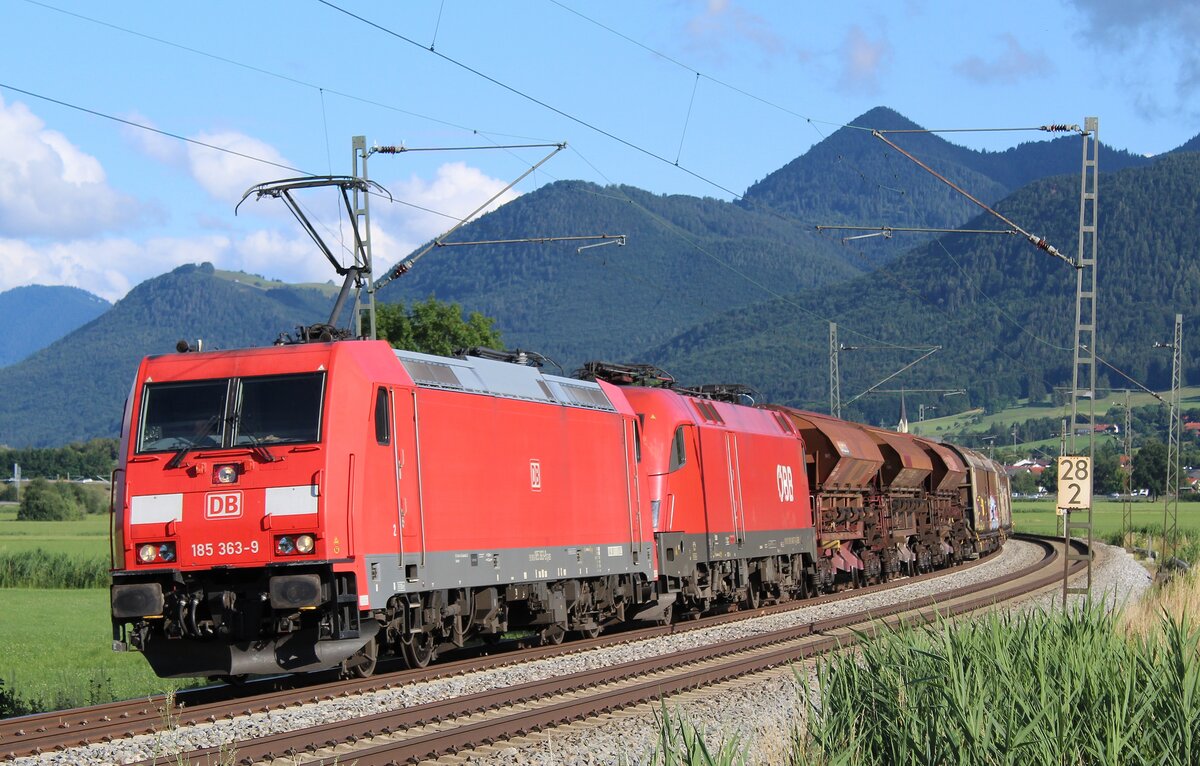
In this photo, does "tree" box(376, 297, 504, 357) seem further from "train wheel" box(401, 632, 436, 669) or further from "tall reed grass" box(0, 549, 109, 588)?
"train wheel" box(401, 632, 436, 669)

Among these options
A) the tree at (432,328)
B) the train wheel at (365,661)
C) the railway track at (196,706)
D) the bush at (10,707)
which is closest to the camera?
the railway track at (196,706)

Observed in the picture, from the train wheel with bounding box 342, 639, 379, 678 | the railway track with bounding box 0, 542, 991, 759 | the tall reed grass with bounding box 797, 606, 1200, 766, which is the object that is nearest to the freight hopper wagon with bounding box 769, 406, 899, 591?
the railway track with bounding box 0, 542, 991, 759

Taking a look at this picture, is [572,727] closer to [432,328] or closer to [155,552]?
[155,552]

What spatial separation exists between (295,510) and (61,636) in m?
23.0

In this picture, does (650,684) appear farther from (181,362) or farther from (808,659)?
(181,362)

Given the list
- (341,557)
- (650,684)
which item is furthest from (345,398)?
(650,684)

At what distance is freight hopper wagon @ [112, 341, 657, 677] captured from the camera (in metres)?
14.9

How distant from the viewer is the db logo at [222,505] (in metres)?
14.9

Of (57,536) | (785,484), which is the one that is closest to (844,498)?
(785,484)

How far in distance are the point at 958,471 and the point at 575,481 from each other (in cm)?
3141

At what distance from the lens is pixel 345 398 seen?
15.3 m

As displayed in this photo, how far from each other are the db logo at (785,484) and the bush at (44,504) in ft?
280

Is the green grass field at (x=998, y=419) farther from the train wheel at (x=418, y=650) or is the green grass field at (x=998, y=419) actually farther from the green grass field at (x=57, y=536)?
the train wheel at (x=418, y=650)

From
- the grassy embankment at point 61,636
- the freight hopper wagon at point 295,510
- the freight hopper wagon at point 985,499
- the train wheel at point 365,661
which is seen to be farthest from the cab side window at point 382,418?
the freight hopper wagon at point 985,499
